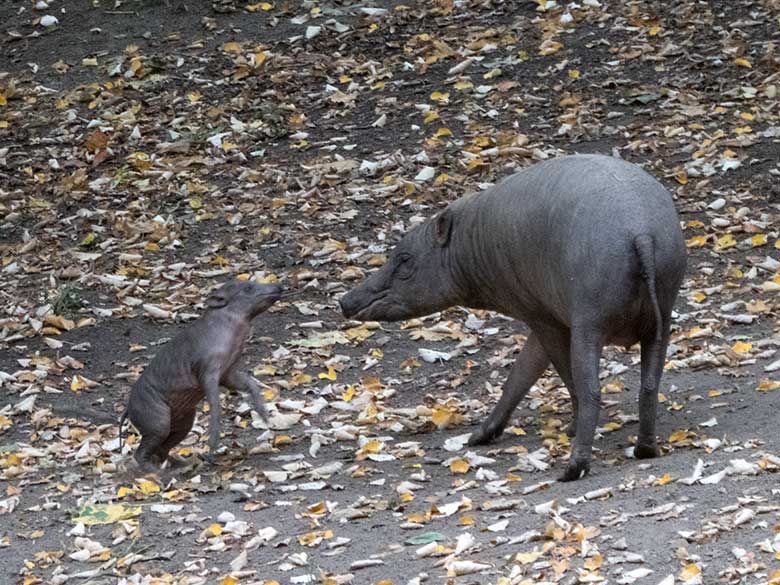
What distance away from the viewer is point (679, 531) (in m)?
5.29

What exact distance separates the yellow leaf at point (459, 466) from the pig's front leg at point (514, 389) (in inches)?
19.5

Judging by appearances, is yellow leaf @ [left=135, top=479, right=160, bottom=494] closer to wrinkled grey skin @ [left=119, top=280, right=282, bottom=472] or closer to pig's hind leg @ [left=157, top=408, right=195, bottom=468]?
wrinkled grey skin @ [left=119, top=280, right=282, bottom=472]

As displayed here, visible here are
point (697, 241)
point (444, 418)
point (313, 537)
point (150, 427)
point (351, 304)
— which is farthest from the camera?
point (697, 241)

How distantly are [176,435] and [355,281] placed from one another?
112 inches

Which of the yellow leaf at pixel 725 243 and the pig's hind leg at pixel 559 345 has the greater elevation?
the pig's hind leg at pixel 559 345

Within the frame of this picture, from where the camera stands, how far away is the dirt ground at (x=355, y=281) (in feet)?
19.5

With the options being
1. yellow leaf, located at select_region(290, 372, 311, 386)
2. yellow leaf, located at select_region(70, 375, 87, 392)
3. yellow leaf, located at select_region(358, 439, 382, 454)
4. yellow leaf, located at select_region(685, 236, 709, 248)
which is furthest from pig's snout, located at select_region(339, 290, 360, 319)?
yellow leaf, located at select_region(685, 236, 709, 248)

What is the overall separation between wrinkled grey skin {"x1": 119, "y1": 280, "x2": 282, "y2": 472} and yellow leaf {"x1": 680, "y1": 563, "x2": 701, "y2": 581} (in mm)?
3054

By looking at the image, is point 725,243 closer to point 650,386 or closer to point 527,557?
point 650,386

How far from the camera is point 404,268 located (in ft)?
26.3

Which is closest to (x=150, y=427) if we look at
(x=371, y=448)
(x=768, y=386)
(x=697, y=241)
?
(x=371, y=448)

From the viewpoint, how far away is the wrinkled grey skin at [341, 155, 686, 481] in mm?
6368

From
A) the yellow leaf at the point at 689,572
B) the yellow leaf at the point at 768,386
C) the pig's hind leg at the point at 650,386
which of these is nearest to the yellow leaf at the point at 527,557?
the yellow leaf at the point at 689,572

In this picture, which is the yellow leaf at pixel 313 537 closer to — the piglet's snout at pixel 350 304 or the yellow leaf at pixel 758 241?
the piglet's snout at pixel 350 304
